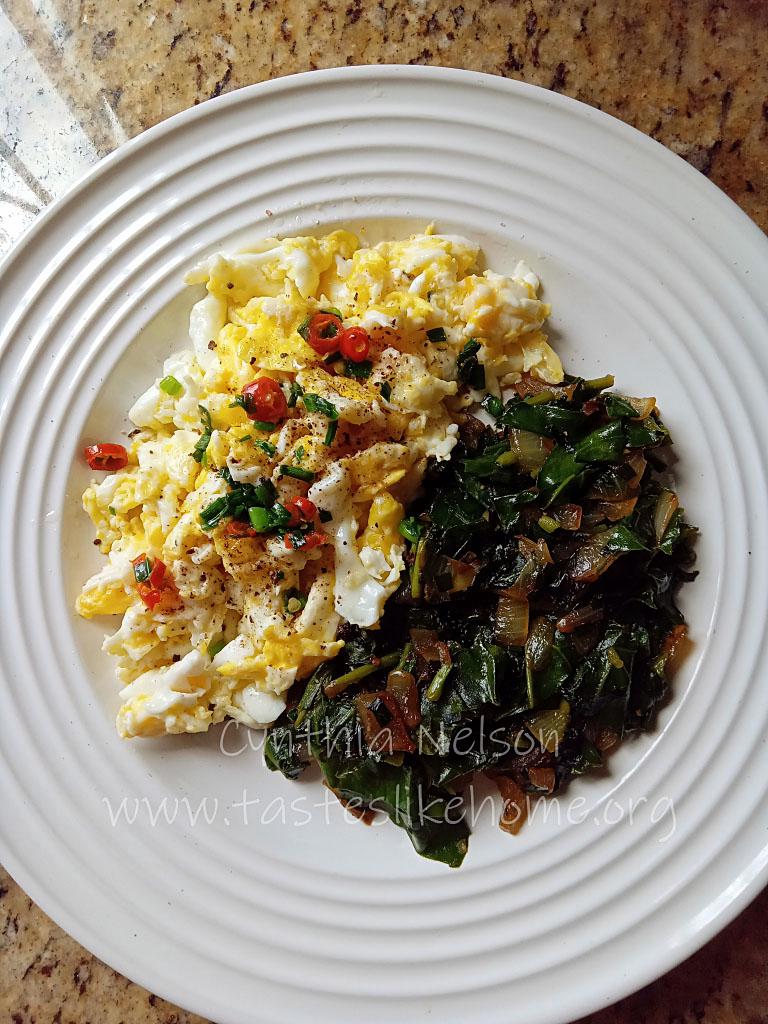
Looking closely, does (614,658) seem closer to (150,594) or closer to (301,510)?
(301,510)

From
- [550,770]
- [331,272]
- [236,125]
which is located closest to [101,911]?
[550,770]

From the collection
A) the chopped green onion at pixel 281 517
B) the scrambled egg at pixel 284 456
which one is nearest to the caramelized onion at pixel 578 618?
the scrambled egg at pixel 284 456

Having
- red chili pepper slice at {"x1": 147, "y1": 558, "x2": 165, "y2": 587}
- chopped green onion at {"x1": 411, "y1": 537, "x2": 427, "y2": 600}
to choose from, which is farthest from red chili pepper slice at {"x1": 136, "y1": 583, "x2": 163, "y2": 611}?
chopped green onion at {"x1": 411, "y1": 537, "x2": 427, "y2": 600}

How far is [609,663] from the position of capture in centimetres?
283

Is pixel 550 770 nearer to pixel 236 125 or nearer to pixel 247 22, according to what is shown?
pixel 236 125

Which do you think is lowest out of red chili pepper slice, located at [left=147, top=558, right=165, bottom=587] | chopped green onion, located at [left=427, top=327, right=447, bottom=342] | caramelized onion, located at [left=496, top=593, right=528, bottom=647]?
red chili pepper slice, located at [left=147, top=558, right=165, bottom=587]

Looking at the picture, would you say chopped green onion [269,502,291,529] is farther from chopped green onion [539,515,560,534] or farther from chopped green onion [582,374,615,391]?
chopped green onion [582,374,615,391]

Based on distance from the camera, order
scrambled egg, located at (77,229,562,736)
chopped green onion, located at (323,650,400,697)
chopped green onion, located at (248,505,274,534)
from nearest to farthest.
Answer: chopped green onion, located at (248,505,274,534) → scrambled egg, located at (77,229,562,736) → chopped green onion, located at (323,650,400,697)

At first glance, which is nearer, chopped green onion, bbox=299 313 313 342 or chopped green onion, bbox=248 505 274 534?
chopped green onion, bbox=248 505 274 534

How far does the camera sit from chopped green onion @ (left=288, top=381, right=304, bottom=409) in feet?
9.10

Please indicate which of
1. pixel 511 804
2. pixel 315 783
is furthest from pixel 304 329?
pixel 511 804

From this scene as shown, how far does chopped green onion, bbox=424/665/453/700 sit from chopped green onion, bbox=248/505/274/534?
0.88m

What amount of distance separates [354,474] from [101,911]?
2.08m

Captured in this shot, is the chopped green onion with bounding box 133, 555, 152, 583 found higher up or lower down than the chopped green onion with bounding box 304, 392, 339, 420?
lower down
